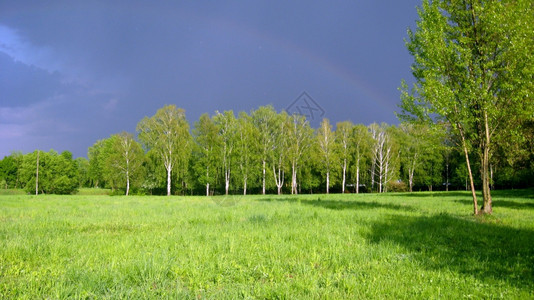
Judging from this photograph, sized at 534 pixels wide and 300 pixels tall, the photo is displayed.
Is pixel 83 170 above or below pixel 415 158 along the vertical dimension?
below

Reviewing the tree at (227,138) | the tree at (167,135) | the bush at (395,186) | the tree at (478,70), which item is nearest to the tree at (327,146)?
the bush at (395,186)

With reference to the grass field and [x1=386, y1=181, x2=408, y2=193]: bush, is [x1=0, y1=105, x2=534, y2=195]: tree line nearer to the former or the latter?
[x1=386, y1=181, x2=408, y2=193]: bush

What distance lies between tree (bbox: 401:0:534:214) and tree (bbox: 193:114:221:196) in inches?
1463

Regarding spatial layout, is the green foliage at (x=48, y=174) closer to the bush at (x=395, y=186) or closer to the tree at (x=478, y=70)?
the bush at (x=395, y=186)

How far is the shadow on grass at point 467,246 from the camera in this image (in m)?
5.79

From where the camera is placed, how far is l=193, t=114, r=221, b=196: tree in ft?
160

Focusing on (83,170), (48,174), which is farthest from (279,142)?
(83,170)

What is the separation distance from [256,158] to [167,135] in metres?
15.5

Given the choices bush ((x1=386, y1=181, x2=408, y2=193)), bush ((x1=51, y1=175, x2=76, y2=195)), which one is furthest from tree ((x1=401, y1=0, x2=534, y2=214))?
bush ((x1=51, y1=175, x2=76, y2=195))

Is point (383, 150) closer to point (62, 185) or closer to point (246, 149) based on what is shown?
point (246, 149)

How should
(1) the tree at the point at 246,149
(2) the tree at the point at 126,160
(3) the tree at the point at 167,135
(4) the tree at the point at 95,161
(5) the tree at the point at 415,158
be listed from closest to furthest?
1. (3) the tree at the point at 167,135
2. (1) the tree at the point at 246,149
3. (2) the tree at the point at 126,160
4. (5) the tree at the point at 415,158
5. (4) the tree at the point at 95,161

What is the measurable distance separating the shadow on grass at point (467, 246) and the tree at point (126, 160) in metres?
50.9

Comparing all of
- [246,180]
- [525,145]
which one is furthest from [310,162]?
[525,145]

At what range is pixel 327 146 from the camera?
53844 millimetres
